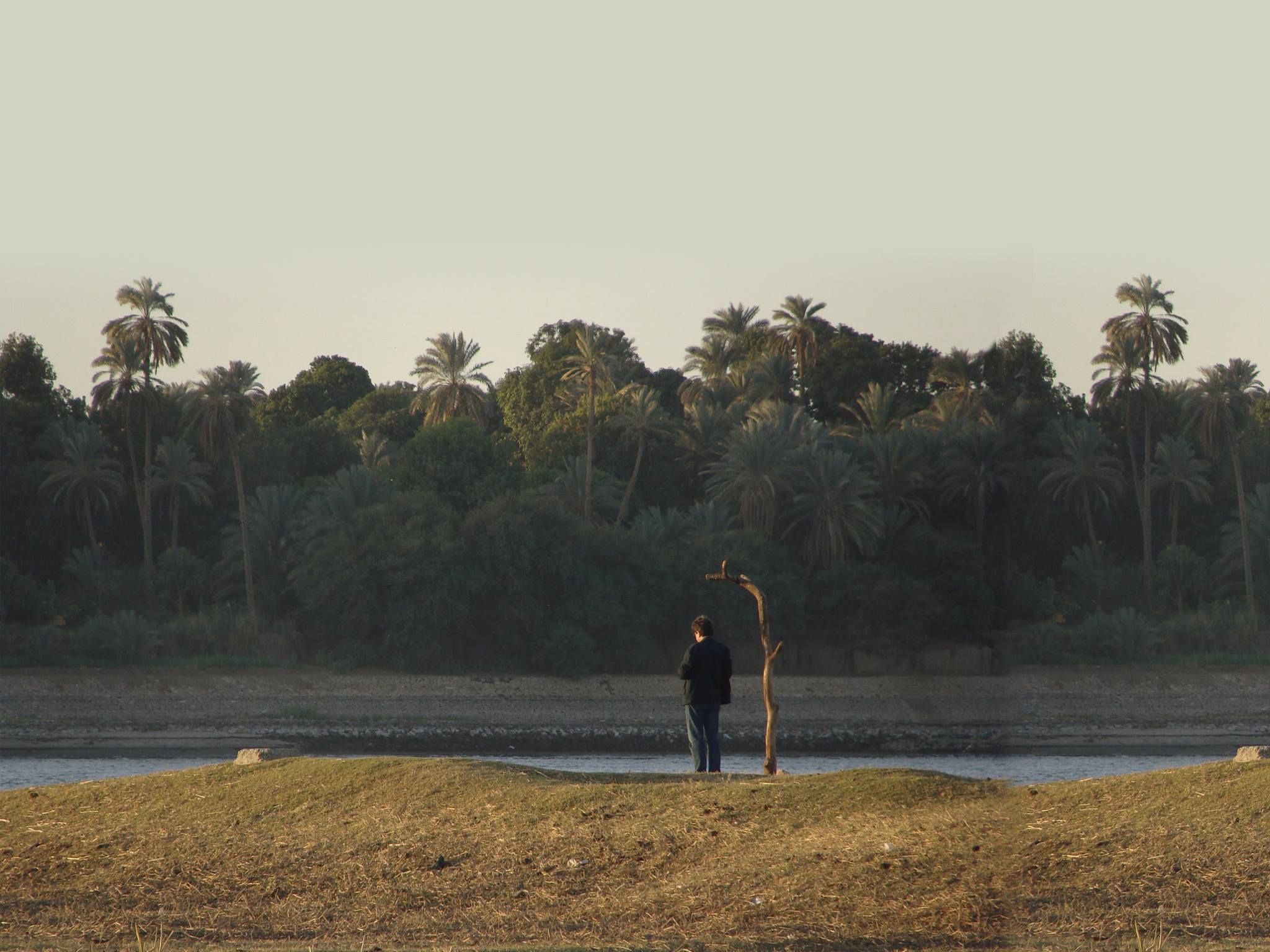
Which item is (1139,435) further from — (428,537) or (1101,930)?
(1101,930)

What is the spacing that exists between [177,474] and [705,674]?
174 ft

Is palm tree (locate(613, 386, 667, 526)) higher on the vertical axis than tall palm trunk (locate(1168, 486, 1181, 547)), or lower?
higher

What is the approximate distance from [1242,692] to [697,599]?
67.1 ft

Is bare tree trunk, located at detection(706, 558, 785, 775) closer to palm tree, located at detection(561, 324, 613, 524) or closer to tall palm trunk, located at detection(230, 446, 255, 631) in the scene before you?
tall palm trunk, located at detection(230, 446, 255, 631)

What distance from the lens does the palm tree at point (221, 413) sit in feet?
205

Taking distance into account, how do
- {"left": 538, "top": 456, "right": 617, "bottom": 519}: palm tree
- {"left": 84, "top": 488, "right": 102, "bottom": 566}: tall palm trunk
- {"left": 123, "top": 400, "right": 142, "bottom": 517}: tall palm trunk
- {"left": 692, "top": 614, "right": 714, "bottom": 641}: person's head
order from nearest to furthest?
{"left": 692, "top": 614, "right": 714, "bottom": 641}: person's head → {"left": 84, "top": 488, "right": 102, "bottom": 566}: tall palm trunk → {"left": 123, "top": 400, "right": 142, "bottom": 517}: tall palm trunk → {"left": 538, "top": 456, "right": 617, "bottom": 519}: palm tree

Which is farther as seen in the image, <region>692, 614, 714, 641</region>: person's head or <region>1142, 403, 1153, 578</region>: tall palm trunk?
<region>1142, 403, 1153, 578</region>: tall palm trunk

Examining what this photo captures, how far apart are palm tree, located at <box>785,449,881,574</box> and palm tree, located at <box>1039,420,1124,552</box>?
40.4 ft

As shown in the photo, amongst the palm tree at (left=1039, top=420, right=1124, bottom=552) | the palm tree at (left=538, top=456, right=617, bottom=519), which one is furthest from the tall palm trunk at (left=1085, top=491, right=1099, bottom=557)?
the palm tree at (left=538, top=456, right=617, bottom=519)

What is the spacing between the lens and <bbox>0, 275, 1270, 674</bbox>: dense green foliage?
2223 inches

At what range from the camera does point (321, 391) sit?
278ft

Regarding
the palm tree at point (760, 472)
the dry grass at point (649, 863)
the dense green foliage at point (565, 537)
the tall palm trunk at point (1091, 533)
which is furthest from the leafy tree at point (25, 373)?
the dry grass at point (649, 863)

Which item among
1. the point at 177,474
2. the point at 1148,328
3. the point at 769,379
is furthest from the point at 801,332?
the point at 1148,328

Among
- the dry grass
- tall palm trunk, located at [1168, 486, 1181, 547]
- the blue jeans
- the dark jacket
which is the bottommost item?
the dry grass
